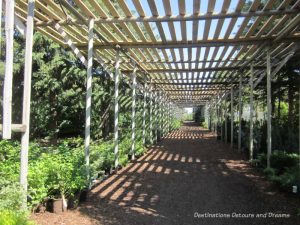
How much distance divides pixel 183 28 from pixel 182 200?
363 centimetres

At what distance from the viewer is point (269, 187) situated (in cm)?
762

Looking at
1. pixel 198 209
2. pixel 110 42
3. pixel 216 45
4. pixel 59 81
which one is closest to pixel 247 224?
pixel 198 209

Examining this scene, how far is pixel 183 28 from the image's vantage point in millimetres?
7801

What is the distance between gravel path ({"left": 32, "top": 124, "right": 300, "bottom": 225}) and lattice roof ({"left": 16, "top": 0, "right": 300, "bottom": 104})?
328cm

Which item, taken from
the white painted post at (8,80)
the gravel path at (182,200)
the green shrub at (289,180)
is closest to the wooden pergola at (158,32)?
the white painted post at (8,80)

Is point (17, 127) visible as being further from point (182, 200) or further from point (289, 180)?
point (289, 180)

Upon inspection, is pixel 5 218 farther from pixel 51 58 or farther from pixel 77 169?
pixel 51 58

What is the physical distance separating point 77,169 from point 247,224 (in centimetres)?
280

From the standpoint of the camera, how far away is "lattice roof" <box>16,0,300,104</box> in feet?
21.7

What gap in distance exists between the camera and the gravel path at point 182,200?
536 cm

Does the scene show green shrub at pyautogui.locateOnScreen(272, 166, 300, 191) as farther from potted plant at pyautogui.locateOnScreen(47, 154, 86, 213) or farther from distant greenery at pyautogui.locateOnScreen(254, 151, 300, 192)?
potted plant at pyautogui.locateOnScreen(47, 154, 86, 213)

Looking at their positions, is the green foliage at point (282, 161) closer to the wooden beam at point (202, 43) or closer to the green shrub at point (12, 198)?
the wooden beam at point (202, 43)

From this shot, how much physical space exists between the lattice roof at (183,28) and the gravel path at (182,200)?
10.7 feet

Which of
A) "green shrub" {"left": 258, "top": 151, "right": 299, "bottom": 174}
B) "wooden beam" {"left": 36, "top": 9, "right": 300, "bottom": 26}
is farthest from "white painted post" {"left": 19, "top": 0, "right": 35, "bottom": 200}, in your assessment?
"green shrub" {"left": 258, "top": 151, "right": 299, "bottom": 174}
